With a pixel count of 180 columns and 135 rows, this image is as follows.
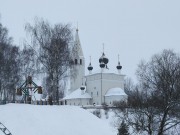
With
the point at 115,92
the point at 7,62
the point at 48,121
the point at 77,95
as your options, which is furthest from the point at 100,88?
the point at 48,121

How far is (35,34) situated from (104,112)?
22.8 m

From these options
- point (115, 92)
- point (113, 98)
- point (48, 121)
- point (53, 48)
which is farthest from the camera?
point (115, 92)

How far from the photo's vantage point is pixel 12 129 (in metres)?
20.9

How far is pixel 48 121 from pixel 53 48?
949cm

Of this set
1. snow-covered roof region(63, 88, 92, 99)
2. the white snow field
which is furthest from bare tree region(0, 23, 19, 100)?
snow-covered roof region(63, 88, 92, 99)

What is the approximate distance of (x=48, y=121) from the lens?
77.9ft

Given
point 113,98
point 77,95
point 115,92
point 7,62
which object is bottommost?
point 113,98

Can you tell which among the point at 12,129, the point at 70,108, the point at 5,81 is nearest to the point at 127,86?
the point at 5,81

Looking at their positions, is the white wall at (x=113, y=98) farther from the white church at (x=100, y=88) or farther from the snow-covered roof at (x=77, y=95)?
the snow-covered roof at (x=77, y=95)

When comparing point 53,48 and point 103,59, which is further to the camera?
point 103,59

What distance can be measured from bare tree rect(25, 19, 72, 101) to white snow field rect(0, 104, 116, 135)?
15.7 feet

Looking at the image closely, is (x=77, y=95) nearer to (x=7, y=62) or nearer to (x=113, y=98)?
(x=113, y=98)

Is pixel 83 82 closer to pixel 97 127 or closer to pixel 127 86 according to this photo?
pixel 127 86

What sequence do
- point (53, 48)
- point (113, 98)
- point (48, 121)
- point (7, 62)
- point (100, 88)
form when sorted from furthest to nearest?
point (100, 88) < point (113, 98) < point (7, 62) < point (53, 48) < point (48, 121)
